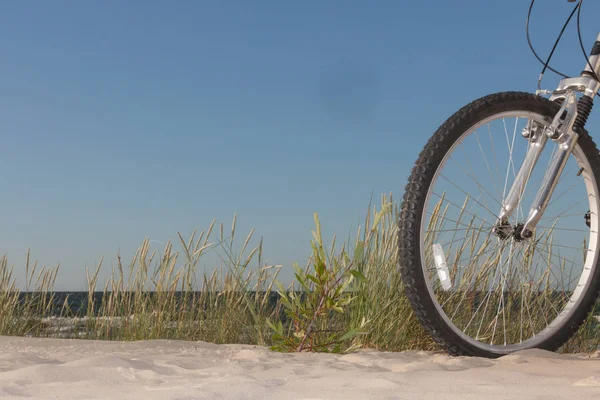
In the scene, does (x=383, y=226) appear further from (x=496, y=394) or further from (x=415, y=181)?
(x=496, y=394)

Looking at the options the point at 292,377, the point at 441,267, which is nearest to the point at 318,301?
the point at 441,267

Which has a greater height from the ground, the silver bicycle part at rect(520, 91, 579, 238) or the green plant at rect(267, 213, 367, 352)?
the silver bicycle part at rect(520, 91, 579, 238)

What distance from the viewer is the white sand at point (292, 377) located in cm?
162

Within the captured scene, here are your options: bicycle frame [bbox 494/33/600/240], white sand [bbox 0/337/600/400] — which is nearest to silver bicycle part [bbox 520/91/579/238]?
→ bicycle frame [bbox 494/33/600/240]

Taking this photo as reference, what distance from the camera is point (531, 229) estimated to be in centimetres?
A: 270

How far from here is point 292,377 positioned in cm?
189

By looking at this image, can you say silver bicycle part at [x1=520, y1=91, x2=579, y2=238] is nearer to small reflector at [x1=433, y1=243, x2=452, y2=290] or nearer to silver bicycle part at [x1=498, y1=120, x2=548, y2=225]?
silver bicycle part at [x1=498, y1=120, x2=548, y2=225]

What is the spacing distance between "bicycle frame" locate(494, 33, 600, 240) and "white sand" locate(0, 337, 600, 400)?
2.01 ft

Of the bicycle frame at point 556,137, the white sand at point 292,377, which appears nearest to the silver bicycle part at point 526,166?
the bicycle frame at point 556,137

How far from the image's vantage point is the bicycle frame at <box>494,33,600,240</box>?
8.85 feet

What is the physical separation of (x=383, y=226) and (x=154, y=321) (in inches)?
73.5

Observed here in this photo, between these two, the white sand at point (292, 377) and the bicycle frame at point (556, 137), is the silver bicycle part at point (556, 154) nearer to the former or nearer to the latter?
the bicycle frame at point (556, 137)

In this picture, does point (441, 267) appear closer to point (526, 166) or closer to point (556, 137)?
point (526, 166)

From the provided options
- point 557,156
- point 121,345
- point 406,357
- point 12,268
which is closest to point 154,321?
point 121,345
